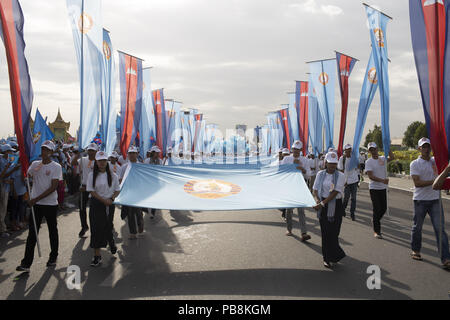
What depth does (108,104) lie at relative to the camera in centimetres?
1146

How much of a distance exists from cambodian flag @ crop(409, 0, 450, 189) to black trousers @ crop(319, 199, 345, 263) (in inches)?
68.0

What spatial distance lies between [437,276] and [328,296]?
6.61 feet

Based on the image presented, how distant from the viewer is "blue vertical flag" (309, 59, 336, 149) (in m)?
14.9

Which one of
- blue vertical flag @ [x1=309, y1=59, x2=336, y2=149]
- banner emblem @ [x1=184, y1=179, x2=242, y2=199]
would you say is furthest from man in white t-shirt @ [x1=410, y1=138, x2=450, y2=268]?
blue vertical flag @ [x1=309, y1=59, x2=336, y2=149]

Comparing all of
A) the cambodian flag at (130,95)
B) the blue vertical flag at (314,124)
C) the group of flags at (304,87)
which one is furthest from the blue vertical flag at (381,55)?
the cambodian flag at (130,95)

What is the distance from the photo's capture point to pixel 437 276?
17.2 feet

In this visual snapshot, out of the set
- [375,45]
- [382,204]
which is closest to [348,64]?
[375,45]

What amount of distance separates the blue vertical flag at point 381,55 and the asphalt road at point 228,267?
2.76 meters

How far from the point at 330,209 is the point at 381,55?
603 cm

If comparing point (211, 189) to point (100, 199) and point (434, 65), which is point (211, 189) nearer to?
point (100, 199)

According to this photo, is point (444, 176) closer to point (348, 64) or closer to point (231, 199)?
point (231, 199)

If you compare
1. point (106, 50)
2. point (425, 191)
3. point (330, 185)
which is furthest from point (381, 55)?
point (106, 50)

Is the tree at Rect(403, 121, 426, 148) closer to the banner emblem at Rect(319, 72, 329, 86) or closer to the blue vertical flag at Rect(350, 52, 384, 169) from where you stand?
the banner emblem at Rect(319, 72, 329, 86)

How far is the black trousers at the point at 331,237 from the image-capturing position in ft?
18.5
